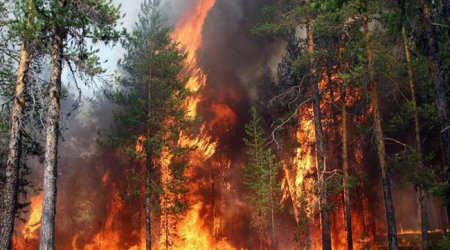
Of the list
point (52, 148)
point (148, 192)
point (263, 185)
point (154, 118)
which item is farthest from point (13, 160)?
point (263, 185)

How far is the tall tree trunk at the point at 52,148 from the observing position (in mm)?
9930

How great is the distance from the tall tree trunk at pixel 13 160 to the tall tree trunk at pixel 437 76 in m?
12.8

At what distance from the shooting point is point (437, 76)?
997 cm

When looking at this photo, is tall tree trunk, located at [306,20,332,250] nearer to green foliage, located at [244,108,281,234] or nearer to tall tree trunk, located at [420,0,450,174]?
tall tree trunk, located at [420,0,450,174]

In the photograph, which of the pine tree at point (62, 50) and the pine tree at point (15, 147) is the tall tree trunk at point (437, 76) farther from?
the pine tree at point (15, 147)

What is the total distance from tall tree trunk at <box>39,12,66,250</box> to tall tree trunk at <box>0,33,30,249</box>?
5.87 feet

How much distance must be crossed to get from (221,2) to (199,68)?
10559 millimetres

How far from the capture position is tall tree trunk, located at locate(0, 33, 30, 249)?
11.6 m

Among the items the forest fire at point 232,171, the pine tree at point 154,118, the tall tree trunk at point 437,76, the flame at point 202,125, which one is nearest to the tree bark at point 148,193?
the pine tree at point 154,118

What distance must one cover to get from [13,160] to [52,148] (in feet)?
8.97

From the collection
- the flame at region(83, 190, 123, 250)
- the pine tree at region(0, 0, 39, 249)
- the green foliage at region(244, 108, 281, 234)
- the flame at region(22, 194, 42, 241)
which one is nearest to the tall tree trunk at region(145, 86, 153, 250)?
the pine tree at region(0, 0, 39, 249)

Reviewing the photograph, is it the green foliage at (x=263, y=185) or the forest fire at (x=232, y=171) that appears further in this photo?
the green foliage at (x=263, y=185)

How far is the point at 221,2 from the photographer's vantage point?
4659 centimetres

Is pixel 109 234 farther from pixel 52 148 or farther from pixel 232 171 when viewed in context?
pixel 52 148
